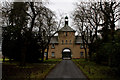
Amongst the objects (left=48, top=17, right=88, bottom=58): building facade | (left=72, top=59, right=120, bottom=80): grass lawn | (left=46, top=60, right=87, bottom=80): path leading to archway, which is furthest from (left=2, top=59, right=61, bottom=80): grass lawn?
(left=48, top=17, right=88, bottom=58): building facade

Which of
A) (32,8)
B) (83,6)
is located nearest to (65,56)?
(83,6)

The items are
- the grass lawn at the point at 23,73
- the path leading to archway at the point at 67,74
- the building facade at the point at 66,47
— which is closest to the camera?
the grass lawn at the point at 23,73

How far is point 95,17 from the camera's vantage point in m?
24.6

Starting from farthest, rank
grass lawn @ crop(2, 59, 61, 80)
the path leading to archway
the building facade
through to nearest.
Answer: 1. the building facade
2. the path leading to archway
3. grass lawn @ crop(2, 59, 61, 80)

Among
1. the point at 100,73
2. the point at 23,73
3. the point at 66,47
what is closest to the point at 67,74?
the point at 100,73

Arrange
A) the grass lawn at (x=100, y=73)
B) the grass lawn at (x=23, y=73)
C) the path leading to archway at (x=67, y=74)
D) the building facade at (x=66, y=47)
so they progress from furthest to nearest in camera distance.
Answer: the building facade at (x=66, y=47), the path leading to archway at (x=67, y=74), the grass lawn at (x=100, y=73), the grass lawn at (x=23, y=73)

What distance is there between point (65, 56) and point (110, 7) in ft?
150

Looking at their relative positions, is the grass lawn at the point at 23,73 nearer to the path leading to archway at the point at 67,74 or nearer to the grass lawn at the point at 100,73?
the path leading to archway at the point at 67,74

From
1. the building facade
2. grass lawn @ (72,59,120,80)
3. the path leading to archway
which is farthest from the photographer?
the building facade

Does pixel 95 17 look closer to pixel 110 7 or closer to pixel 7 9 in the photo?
pixel 110 7

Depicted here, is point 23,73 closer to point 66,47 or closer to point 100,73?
point 100,73

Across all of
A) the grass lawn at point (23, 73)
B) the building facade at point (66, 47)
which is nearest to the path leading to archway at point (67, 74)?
the grass lawn at point (23, 73)

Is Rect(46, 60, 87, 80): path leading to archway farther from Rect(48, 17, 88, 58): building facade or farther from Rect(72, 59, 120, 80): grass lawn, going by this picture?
Rect(48, 17, 88, 58): building facade

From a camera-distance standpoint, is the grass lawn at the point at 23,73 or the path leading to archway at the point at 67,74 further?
the path leading to archway at the point at 67,74
